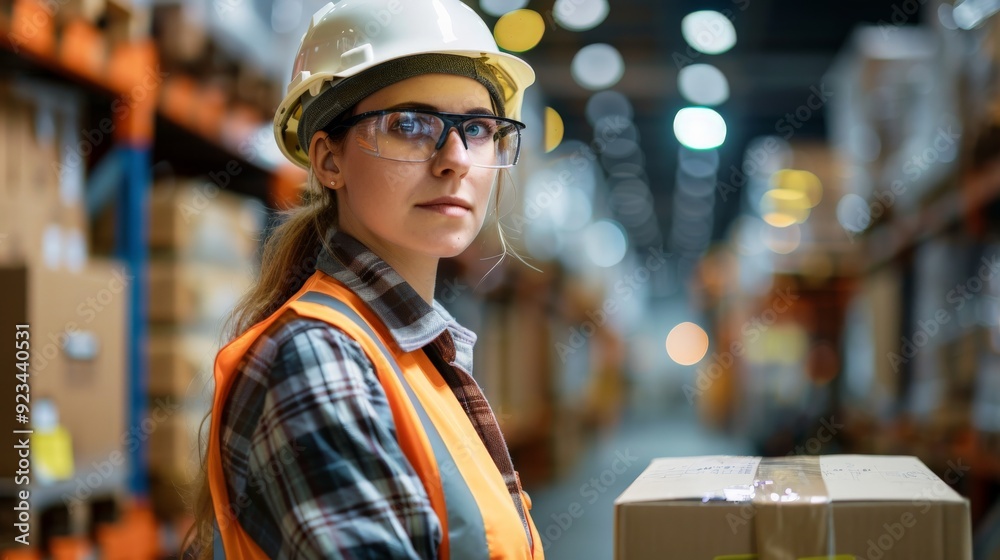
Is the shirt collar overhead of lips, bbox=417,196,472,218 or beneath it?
beneath

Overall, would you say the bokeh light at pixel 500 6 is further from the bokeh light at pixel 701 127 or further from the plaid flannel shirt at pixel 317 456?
the plaid flannel shirt at pixel 317 456

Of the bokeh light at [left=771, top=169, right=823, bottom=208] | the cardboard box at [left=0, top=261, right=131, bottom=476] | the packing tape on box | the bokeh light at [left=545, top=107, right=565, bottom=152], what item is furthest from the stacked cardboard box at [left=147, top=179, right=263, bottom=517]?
the bokeh light at [left=771, top=169, right=823, bottom=208]

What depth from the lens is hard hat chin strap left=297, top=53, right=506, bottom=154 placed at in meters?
1.64

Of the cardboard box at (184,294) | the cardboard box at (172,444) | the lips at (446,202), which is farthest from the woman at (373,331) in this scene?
the cardboard box at (172,444)

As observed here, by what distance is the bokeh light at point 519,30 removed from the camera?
863cm

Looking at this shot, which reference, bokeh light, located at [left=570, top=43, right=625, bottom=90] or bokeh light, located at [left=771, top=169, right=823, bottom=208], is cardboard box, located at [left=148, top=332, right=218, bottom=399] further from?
bokeh light, located at [left=570, top=43, right=625, bottom=90]

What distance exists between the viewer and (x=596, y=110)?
13492 mm

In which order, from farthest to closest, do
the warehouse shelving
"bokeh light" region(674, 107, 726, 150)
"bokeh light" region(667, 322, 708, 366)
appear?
"bokeh light" region(667, 322, 708, 366), "bokeh light" region(674, 107, 726, 150), the warehouse shelving

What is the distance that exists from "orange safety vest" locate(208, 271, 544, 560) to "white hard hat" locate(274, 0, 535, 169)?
43 centimetres

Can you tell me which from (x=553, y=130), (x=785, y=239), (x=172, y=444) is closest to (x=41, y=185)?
(x=172, y=444)

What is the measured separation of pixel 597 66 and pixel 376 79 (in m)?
9.70

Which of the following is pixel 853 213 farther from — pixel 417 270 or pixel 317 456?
pixel 317 456

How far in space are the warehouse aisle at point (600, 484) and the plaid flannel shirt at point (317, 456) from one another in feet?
10.0

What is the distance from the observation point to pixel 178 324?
384 centimetres
